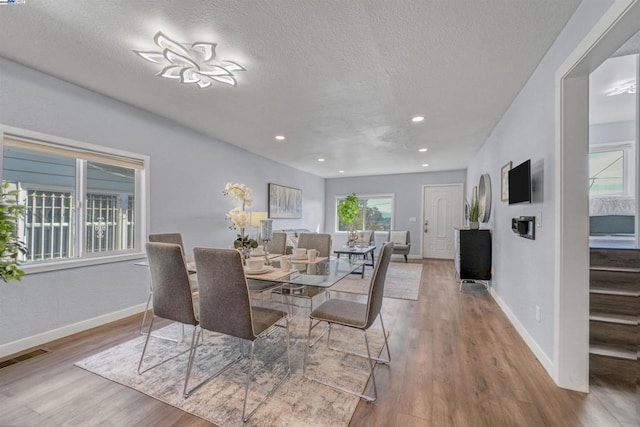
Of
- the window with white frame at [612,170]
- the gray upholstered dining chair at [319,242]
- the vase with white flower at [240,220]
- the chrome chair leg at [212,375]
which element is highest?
the window with white frame at [612,170]

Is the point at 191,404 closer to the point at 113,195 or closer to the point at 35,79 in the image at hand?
the point at 113,195

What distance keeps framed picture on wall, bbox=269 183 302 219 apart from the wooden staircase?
505 centimetres

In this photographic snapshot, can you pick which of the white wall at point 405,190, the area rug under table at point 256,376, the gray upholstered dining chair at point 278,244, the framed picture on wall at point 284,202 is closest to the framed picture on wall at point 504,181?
the area rug under table at point 256,376

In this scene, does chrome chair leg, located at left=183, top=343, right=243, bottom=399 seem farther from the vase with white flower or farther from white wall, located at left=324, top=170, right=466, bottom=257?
white wall, located at left=324, top=170, right=466, bottom=257

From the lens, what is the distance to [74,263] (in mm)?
2604

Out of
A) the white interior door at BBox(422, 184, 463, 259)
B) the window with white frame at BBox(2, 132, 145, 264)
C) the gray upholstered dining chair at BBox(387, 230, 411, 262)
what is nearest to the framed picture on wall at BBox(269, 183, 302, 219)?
the gray upholstered dining chair at BBox(387, 230, 411, 262)

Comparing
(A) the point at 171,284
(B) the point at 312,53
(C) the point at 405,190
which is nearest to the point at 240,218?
(A) the point at 171,284

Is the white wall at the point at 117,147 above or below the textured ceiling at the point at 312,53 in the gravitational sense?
below

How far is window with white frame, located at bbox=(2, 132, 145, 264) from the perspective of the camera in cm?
238

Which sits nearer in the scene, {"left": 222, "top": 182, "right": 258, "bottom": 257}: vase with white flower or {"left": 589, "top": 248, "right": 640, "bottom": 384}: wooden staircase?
{"left": 589, "top": 248, "right": 640, "bottom": 384}: wooden staircase

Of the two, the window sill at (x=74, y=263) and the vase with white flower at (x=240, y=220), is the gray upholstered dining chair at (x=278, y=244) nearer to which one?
the vase with white flower at (x=240, y=220)

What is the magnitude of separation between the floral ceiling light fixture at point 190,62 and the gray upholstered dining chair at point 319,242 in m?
1.84

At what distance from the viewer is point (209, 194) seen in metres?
4.19

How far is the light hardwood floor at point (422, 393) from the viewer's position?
5.00 ft
